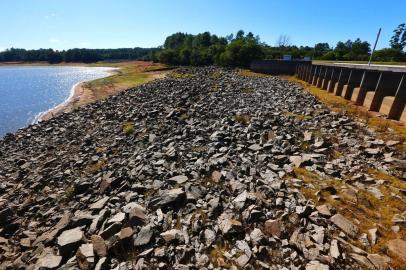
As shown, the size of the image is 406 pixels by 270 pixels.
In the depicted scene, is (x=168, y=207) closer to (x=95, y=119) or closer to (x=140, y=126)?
(x=140, y=126)

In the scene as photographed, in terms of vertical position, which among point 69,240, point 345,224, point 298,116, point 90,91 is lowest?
point 90,91

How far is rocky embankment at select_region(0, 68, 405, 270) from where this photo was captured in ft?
24.3

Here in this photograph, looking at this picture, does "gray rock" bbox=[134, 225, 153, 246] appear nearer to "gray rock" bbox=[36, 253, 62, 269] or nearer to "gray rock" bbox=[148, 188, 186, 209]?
"gray rock" bbox=[148, 188, 186, 209]

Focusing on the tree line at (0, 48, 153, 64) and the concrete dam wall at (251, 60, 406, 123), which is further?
the tree line at (0, 48, 153, 64)

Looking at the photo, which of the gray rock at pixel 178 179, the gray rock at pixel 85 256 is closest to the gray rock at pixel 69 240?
the gray rock at pixel 85 256

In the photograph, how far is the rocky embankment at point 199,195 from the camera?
741 centimetres

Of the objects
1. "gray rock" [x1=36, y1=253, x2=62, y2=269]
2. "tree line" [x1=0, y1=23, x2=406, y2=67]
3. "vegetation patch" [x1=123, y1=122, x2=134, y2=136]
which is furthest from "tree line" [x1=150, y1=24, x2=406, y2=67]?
"gray rock" [x1=36, y1=253, x2=62, y2=269]

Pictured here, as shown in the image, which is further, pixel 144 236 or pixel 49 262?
pixel 144 236

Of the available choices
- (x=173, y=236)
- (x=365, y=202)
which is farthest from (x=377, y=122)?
(x=173, y=236)

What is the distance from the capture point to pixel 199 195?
1003 cm

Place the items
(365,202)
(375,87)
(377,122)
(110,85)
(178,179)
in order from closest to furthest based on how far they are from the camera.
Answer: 1. (365,202)
2. (178,179)
3. (377,122)
4. (375,87)
5. (110,85)

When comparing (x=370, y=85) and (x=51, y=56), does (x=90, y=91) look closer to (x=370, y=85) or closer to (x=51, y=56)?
(x=370, y=85)

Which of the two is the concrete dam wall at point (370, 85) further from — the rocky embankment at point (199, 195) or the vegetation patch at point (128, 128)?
the vegetation patch at point (128, 128)

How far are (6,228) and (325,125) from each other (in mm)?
19166
